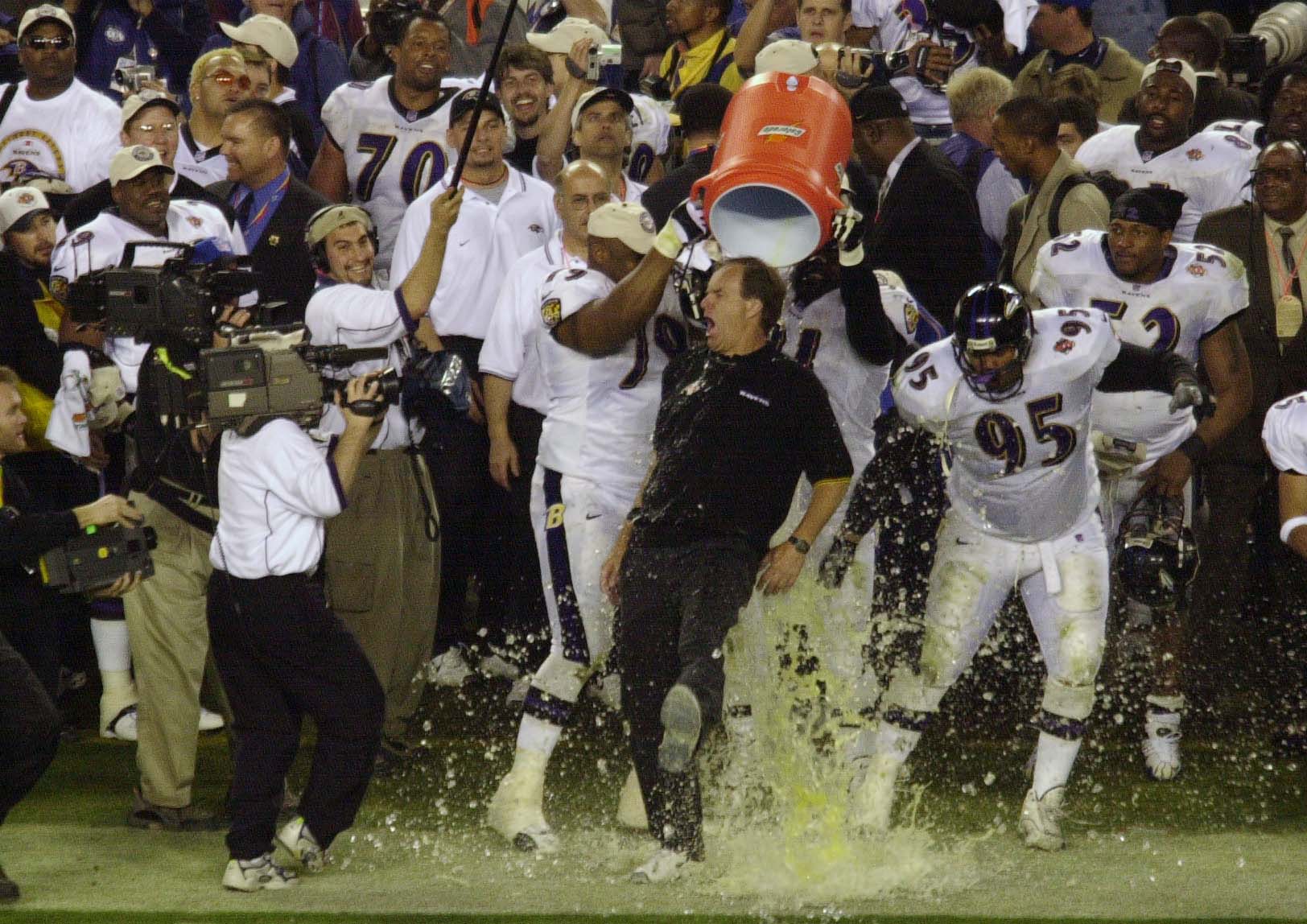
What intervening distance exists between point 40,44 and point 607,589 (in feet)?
12.8

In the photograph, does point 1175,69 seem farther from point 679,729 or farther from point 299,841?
point 299,841

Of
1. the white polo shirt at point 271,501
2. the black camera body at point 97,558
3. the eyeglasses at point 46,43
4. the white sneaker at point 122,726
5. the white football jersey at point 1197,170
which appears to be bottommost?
the white sneaker at point 122,726

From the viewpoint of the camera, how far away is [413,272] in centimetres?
583

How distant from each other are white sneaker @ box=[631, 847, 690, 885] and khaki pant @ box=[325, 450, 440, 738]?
1402 mm

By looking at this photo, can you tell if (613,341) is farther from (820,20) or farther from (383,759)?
(820,20)

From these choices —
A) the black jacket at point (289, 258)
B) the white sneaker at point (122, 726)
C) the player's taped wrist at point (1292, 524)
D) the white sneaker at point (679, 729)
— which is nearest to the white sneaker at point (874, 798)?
the white sneaker at point (679, 729)

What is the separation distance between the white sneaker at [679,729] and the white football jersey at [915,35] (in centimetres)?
443

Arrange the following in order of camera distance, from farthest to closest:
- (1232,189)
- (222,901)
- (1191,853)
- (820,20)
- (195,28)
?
(195,28), (820,20), (1232,189), (1191,853), (222,901)

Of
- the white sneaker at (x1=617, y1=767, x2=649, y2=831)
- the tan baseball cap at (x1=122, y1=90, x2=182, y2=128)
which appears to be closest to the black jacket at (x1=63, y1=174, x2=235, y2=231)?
the tan baseball cap at (x1=122, y1=90, x2=182, y2=128)

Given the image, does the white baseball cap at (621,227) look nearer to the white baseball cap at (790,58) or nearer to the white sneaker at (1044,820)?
the white baseball cap at (790,58)

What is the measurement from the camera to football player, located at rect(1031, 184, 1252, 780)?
Result: 21.1 feet

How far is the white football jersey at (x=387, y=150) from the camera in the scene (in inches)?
301

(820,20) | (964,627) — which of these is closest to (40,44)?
(820,20)

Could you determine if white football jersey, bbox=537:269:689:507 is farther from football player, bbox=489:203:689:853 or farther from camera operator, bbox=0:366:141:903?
camera operator, bbox=0:366:141:903
